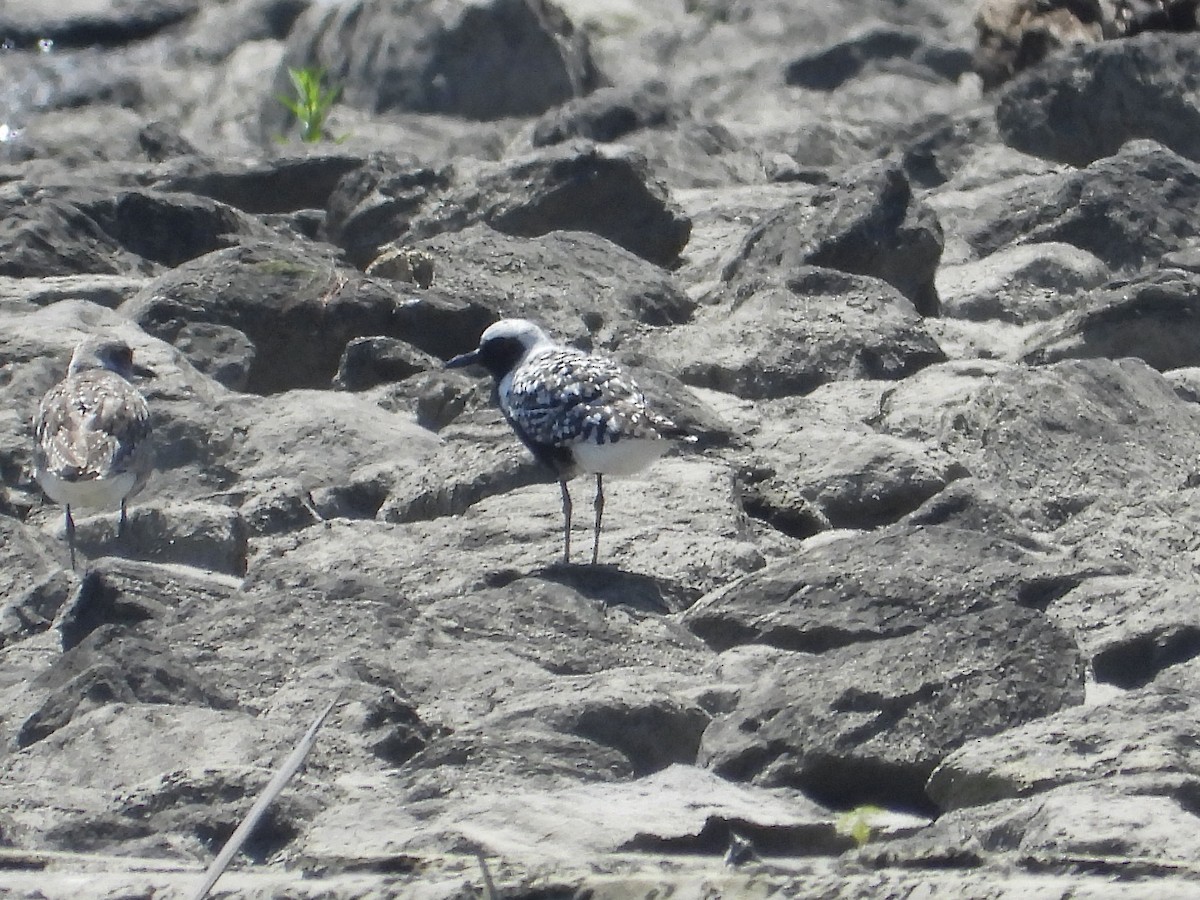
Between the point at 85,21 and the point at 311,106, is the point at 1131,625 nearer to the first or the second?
the point at 311,106

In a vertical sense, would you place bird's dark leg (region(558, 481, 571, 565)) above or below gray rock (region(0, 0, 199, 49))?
above

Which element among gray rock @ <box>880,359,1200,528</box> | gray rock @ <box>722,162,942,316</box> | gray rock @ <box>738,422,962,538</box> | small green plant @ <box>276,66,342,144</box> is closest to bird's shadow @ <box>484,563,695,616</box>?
gray rock @ <box>738,422,962,538</box>

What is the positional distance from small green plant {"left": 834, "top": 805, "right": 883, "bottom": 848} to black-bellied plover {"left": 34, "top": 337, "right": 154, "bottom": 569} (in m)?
5.22

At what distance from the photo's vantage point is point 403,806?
6594mm

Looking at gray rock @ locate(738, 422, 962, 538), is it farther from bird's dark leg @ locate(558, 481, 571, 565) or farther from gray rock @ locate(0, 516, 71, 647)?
gray rock @ locate(0, 516, 71, 647)

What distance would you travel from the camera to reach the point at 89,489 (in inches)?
413

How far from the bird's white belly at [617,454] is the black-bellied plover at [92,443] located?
2.30 metres

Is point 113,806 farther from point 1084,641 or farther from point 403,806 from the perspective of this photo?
point 1084,641

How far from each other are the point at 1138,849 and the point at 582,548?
4.51 meters

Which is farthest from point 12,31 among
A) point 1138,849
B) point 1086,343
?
point 1138,849

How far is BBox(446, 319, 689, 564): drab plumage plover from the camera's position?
32.9 feet

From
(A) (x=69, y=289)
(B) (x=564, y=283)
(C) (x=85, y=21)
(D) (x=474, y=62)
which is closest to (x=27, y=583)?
(A) (x=69, y=289)

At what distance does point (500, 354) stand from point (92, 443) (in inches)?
85.5

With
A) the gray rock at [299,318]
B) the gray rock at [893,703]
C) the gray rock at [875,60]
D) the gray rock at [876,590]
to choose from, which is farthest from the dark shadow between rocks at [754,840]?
the gray rock at [875,60]
